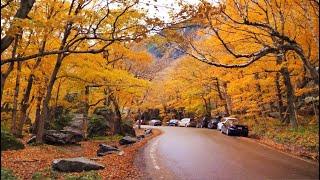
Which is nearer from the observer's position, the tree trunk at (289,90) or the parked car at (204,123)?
the tree trunk at (289,90)

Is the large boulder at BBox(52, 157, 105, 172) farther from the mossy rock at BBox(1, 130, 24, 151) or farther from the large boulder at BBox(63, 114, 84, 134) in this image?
the large boulder at BBox(63, 114, 84, 134)

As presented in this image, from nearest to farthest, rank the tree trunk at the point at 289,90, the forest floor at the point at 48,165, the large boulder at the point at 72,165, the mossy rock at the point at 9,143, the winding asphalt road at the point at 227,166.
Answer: the forest floor at the point at 48,165, the winding asphalt road at the point at 227,166, the large boulder at the point at 72,165, the mossy rock at the point at 9,143, the tree trunk at the point at 289,90

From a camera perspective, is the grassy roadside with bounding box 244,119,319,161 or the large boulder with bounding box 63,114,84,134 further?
the large boulder with bounding box 63,114,84,134

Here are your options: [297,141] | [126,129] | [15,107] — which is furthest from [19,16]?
[126,129]

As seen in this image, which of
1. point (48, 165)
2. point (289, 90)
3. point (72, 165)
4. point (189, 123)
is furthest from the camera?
point (189, 123)

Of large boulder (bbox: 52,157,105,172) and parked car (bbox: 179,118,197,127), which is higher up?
parked car (bbox: 179,118,197,127)

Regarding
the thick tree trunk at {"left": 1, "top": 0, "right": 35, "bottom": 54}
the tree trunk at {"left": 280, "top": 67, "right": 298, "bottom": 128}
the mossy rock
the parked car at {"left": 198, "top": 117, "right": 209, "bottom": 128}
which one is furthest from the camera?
the parked car at {"left": 198, "top": 117, "right": 209, "bottom": 128}

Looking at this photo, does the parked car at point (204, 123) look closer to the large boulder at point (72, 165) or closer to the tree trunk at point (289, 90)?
the tree trunk at point (289, 90)

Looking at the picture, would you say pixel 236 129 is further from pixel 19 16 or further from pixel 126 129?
pixel 19 16

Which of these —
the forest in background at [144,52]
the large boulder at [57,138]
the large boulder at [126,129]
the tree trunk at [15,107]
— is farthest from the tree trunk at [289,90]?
the tree trunk at [15,107]

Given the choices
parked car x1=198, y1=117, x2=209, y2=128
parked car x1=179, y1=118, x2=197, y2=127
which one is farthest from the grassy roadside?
parked car x1=179, y1=118, x2=197, y2=127

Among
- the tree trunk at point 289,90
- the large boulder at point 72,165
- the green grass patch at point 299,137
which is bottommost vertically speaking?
the large boulder at point 72,165

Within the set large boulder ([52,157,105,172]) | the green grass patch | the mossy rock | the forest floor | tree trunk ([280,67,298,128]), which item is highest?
tree trunk ([280,67,298,128])

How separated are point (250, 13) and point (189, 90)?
35241mm
